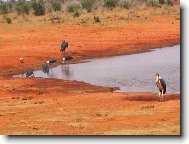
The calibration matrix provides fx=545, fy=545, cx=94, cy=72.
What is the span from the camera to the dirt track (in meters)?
9.47

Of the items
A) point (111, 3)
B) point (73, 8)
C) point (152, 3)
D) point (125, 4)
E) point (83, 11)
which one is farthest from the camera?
point (125, 4)

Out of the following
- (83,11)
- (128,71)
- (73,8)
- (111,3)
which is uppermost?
(128,71)

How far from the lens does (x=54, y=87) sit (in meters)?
16.8

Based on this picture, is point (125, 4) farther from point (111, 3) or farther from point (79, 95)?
point (79, 95)

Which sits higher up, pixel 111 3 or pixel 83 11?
pixel 111 3

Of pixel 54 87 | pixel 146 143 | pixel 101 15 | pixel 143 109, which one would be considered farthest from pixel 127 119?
pixel 101 15

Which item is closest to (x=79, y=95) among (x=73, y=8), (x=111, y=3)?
(x=73, y=8)

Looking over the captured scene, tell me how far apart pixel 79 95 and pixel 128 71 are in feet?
20.1

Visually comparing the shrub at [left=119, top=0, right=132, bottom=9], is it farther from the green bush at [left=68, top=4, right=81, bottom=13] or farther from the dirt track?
the dirt track

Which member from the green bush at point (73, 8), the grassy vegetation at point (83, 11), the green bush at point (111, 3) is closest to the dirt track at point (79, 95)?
the grassy vegetation at point (83, 11)

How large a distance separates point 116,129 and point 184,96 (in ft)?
10.3

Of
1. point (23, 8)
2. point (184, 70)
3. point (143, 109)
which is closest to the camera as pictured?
point (184, 70)

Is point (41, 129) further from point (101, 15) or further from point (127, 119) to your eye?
point (101, 15)

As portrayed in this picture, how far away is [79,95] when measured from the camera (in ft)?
47.4
